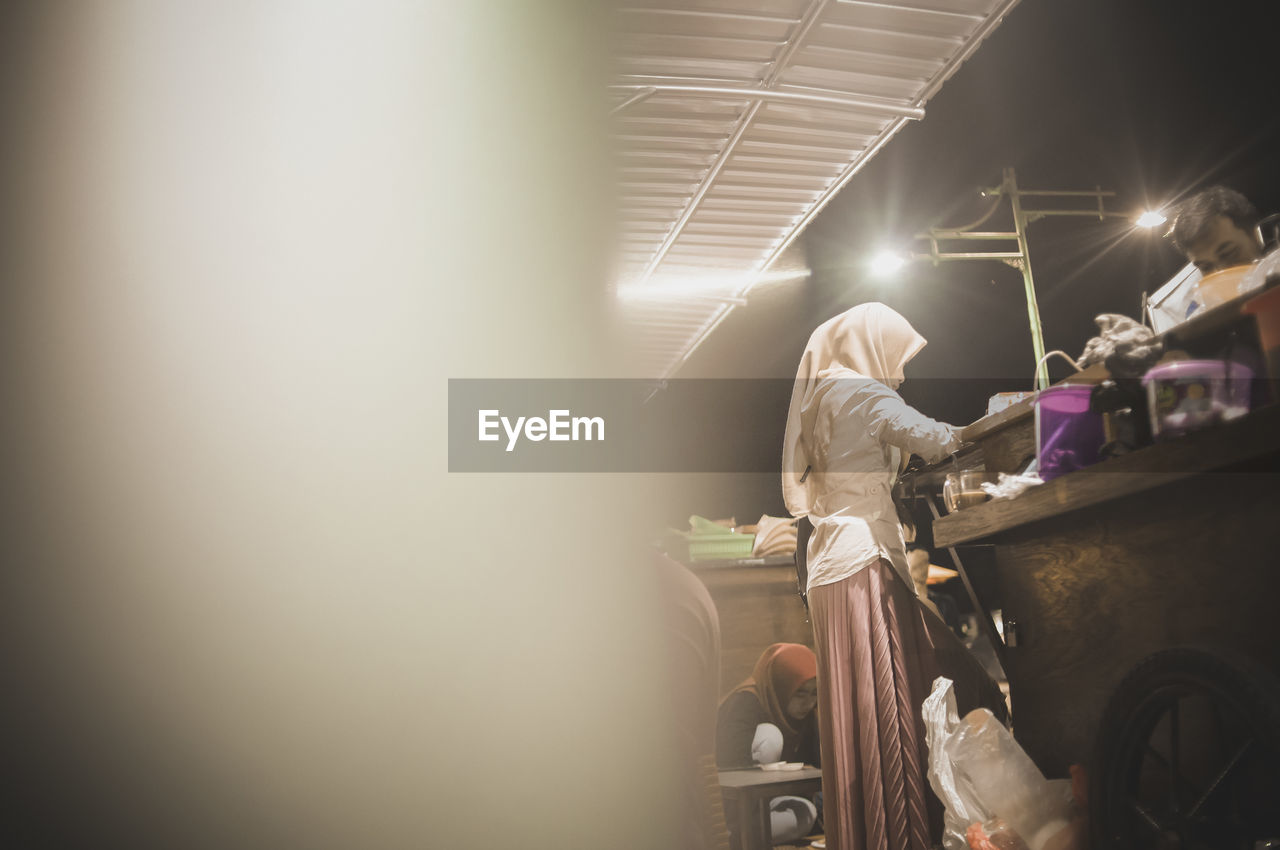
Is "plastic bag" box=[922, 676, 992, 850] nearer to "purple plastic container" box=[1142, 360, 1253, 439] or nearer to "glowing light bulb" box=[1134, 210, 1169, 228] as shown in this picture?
"purple plastic container" box=[1142, 360, 1253, 439]

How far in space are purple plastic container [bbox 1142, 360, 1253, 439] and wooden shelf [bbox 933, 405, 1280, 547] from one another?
1.7 inches

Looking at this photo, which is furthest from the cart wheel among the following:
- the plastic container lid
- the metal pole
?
the metal pole

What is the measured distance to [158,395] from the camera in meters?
0.94

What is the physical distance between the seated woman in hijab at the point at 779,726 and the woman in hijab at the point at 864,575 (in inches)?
17.3

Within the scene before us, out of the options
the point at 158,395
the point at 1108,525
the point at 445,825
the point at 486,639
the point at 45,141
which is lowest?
the point at 445,825

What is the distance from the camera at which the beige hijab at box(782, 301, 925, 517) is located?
1843 mm

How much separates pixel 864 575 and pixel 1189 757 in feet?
2.14

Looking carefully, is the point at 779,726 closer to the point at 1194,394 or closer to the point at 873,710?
the point at 873,710

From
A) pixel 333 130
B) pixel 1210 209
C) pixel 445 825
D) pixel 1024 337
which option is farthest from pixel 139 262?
pixel 1024 337

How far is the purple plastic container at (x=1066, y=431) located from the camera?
1215 mm

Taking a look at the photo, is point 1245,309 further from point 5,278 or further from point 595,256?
point 5,278

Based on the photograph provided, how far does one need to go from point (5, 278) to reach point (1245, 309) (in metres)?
1.64

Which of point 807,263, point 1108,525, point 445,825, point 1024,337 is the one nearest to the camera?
point 445,825

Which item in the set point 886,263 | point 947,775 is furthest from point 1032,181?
point 947,775
